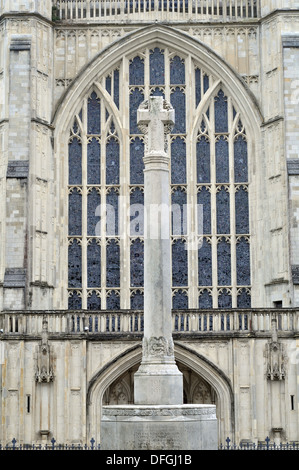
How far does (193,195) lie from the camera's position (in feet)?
106

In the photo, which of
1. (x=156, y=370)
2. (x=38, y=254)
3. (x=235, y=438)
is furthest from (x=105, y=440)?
(x=38, y=254)

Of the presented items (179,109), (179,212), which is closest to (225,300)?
(179,212)

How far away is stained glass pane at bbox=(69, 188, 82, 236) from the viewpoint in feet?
106

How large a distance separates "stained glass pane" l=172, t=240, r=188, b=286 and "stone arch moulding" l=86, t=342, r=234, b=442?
474 centimetres

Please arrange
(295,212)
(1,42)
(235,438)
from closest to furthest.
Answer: (235,438), (295,212), (1,42)

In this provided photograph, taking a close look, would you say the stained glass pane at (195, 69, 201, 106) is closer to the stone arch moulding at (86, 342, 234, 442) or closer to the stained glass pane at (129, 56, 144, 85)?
the stained glass pane at (129, 56, 144, 85)

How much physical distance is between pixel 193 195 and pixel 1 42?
25.3 ft

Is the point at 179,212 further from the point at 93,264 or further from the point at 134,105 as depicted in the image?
the point at 134,105

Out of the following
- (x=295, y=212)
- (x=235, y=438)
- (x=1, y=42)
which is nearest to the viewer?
(x=235, y=438)

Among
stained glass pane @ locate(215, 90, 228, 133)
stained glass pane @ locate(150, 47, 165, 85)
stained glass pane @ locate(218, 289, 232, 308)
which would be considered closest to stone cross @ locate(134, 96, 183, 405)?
stained glass pane @ locate(218, 289, 232, 308)

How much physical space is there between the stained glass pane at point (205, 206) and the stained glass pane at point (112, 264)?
8.90 ft
